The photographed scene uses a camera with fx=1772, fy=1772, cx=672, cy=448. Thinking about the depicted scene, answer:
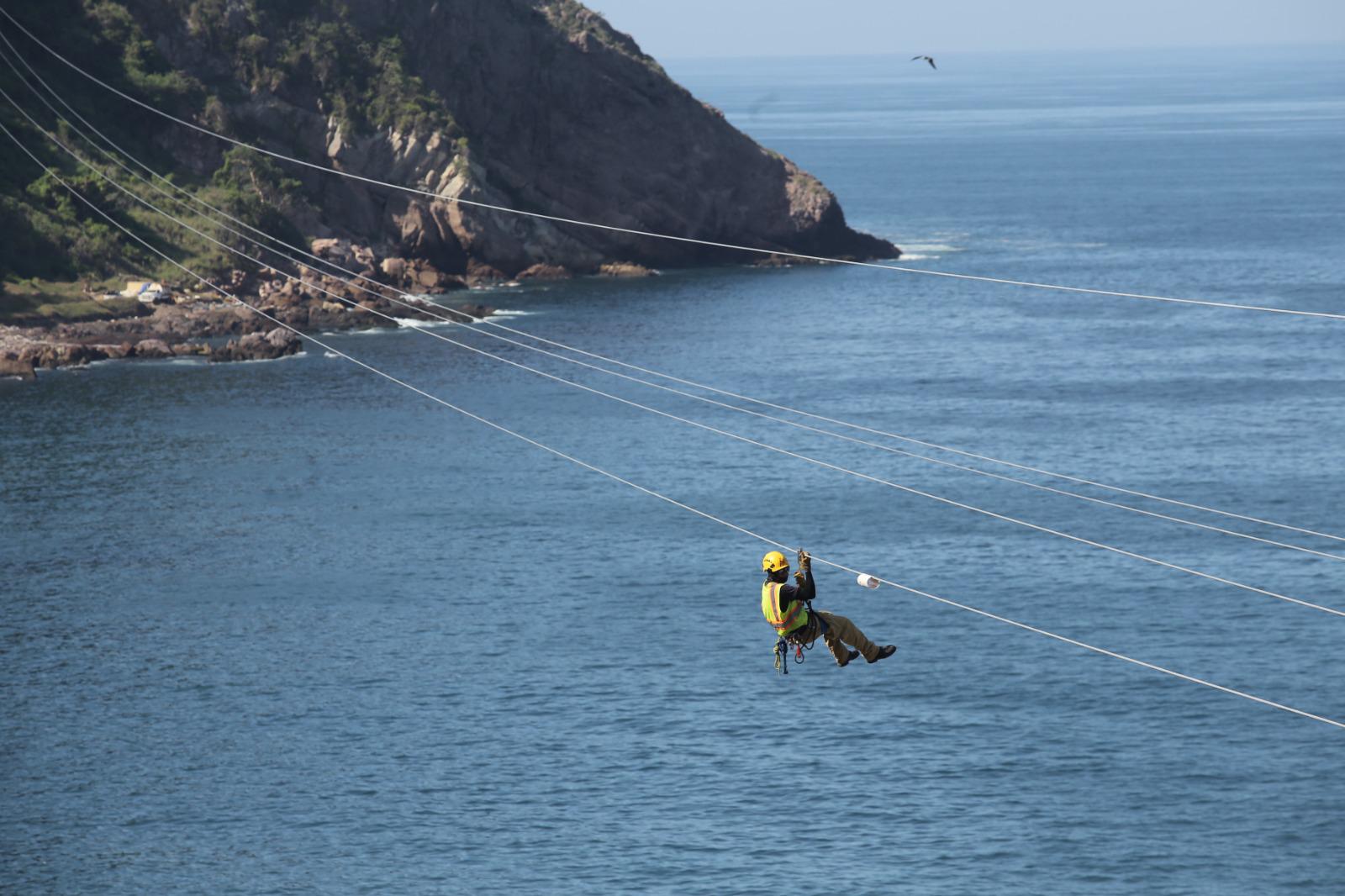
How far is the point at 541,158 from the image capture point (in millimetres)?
187625

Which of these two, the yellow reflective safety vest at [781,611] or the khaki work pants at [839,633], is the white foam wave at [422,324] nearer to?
the khaki work pants at [839,633]

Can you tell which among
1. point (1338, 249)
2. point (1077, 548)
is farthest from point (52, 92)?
point (1338, 249)

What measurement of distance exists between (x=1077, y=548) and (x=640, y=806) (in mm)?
37540

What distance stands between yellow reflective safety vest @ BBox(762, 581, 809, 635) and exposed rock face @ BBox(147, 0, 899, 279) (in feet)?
449

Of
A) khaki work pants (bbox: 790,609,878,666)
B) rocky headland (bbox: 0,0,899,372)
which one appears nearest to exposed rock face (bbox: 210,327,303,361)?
rocky headland (bbox: 0,0,899,372)

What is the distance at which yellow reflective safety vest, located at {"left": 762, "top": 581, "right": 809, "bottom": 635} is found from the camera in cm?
3906

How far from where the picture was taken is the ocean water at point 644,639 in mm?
65250

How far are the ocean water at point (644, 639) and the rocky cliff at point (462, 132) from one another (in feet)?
114

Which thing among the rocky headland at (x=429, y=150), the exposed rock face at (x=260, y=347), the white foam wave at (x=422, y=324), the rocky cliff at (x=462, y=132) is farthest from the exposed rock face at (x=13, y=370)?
the rocky cliff at (x=462, y=132)

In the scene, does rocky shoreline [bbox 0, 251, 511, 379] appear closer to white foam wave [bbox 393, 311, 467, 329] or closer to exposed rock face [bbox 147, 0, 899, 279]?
white foam wave [bbox 393, 311, 467, 329]

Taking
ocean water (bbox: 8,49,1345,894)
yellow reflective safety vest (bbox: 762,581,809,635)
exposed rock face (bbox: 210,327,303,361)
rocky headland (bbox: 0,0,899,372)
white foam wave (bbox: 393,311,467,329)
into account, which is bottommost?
ocean water (bbox: 8,49,1345,894)

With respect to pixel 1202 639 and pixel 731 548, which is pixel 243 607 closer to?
pixel 731 548

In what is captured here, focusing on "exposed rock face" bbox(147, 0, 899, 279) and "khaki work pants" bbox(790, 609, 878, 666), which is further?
"exposed rock face" bbox(147, 0, 899, 279)

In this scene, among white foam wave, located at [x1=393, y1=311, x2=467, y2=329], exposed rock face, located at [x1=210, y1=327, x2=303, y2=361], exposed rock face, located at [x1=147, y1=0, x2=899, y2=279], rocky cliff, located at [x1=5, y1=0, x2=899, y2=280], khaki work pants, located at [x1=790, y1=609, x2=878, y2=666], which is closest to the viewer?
khaki work pants, located at [x1=790, y1=609, x2=878, y2=666]
